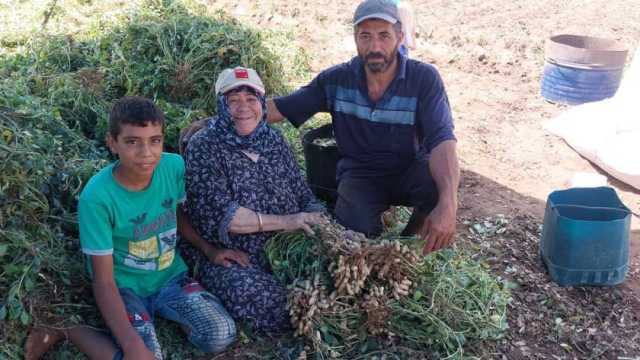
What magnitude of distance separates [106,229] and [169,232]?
308mm

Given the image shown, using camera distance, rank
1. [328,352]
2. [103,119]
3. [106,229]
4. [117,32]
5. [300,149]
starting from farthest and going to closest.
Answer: [117,32] → [300,149] → [103,119] → [328,352] → [106,229]

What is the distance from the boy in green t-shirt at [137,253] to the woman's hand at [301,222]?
284 mm

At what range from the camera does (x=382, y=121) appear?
3.34 m

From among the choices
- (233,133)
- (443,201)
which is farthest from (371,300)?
(233,133)

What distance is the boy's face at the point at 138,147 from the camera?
8.32 feet

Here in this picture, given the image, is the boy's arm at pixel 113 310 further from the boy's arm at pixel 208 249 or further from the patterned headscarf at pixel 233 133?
the patterned headscarf at pixel 233 133

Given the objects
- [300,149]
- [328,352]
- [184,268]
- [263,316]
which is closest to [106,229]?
[184,268]

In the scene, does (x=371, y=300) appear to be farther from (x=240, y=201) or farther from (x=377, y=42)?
(x=377, y=42)

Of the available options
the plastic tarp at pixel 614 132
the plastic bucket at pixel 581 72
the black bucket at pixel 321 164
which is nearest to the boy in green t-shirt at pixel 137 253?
the black bucket at pixel 321 164

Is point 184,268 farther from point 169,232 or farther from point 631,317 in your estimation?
point 631,317

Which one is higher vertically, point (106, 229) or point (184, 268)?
point (106, 229)

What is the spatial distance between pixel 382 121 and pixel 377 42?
38 cm

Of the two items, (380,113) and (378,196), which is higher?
(380,113)

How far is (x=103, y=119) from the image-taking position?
12.9 ft
